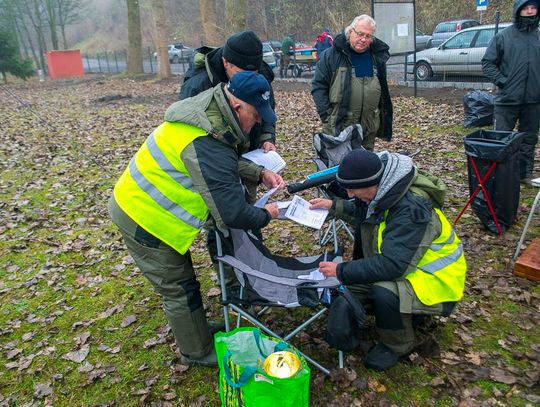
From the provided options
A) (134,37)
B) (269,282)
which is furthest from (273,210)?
(134,37)

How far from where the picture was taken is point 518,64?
503 cm

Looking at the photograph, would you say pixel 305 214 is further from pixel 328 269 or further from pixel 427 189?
pixel 427 189

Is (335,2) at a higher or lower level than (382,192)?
higher

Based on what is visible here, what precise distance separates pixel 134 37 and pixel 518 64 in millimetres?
22004

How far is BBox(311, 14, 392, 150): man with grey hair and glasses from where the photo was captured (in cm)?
468

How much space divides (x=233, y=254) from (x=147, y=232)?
0.60 metres

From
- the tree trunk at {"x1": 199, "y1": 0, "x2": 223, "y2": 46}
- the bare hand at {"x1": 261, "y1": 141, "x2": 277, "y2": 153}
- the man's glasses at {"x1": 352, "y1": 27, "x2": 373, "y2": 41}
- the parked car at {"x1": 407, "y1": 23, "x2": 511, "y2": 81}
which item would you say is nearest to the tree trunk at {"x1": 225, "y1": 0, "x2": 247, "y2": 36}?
the tree trunk at {"x1": 199, "y1": 0, "x2": 223, "y2": 46}

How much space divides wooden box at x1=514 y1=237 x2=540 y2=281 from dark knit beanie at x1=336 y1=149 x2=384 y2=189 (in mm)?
1965

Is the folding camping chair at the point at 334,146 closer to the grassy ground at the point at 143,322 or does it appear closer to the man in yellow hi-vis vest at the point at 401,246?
the grassy ground at the point at 143,322

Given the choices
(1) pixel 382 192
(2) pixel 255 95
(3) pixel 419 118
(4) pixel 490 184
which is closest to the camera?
(2) pixel 255 95

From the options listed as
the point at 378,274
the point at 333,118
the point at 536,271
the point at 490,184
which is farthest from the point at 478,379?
the point at 333,118

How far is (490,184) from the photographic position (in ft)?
14.0

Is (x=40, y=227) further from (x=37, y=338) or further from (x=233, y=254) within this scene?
(x=233, y=254)

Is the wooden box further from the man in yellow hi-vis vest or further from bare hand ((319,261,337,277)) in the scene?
bare hand ((319,261,337,277))
